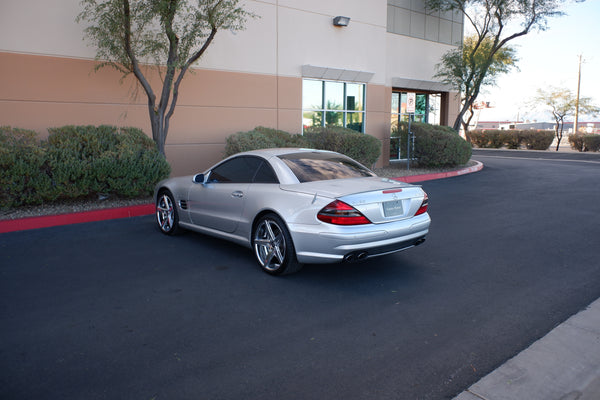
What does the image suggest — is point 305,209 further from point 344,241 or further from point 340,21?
point 340,21

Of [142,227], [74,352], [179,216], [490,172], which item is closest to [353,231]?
[74,352]

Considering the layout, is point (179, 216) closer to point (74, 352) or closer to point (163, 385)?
point (74, 352)

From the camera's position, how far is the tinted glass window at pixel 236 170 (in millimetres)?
6312

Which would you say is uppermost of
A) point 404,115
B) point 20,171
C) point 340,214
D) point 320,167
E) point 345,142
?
point 404,115

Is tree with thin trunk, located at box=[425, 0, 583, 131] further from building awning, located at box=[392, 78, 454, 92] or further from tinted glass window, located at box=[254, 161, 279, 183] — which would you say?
tinted glass window, located at box=[254, 161, 279, 183]

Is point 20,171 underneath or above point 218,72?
underneath

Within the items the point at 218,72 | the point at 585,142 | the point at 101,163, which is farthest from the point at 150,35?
the point at 585,142

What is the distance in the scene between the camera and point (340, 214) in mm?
5051

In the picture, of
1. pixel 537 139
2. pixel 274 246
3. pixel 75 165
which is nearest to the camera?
pixel 274 246

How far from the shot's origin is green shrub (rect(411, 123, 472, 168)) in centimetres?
1684

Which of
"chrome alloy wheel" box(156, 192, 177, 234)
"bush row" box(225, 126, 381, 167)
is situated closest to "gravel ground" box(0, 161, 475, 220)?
"chrome alloy wheel" box(156, 192, 177, 234)

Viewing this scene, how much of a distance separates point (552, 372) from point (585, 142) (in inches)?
1283

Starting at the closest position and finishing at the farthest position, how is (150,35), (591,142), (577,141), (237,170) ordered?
(237,170), (150,35), (591,142), (577,141)

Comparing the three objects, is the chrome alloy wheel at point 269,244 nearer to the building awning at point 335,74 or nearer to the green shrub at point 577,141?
the building awning at point 335,74
